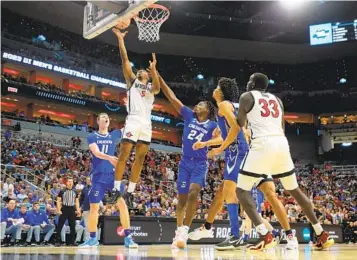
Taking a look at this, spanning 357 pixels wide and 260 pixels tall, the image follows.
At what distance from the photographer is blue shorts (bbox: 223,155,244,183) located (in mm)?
6797

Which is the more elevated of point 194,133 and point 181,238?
point 194,133

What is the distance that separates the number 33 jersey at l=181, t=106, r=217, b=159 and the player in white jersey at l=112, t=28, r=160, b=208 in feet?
2.00

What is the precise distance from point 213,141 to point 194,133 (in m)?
0.50

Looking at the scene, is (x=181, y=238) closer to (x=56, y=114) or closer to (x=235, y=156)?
(x=235, y=156)

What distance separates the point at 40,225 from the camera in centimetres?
1211

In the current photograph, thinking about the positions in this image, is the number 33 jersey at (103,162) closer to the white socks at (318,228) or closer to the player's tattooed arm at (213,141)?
the player's tattooed arm at (213,141)

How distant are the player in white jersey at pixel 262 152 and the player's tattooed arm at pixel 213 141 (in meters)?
1.17

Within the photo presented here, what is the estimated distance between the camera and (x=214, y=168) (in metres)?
28.3

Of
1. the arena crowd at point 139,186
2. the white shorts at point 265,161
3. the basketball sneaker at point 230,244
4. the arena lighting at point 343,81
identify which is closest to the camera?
the white shorts at point 265,161

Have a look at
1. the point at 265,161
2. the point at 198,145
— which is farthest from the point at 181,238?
the point at 265,161

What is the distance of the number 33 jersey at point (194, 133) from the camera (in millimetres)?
7195

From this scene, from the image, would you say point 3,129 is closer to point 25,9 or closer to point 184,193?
point 25,9

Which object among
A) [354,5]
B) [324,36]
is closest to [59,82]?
[324,36]

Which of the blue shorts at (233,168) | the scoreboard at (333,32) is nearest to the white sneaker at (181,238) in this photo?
the blue shorts at (233,168)
